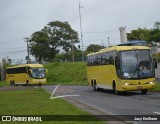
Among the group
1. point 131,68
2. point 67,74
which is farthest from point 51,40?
point 131,68

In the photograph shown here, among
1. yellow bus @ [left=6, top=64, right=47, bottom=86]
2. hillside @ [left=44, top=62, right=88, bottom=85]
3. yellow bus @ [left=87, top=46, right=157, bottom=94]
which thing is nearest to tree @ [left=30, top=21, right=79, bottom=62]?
hillside @ [left=44, top=62, right=88, bottom=85]

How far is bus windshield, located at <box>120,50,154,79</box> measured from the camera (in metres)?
30.7

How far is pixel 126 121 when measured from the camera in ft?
49.3

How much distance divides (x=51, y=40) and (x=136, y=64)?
93.1 m

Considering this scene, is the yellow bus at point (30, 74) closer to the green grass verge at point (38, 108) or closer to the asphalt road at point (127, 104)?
the asphalt road at point (127, 104)

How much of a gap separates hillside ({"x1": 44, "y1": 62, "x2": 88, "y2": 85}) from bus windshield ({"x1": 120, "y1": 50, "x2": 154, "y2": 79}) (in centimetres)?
4291

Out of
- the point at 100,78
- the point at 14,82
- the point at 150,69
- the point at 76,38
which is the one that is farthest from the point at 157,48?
the point at 76,38

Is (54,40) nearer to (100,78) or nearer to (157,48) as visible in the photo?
(157,48)

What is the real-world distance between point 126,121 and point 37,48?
107595 mm

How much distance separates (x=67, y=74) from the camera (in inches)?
3339

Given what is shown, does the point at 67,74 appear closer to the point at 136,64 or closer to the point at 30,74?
the point at 30,74

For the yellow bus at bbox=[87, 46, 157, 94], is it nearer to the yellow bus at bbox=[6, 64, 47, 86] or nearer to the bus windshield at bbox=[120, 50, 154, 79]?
the bus windshield at bbox=[120, 50, 154, 79]

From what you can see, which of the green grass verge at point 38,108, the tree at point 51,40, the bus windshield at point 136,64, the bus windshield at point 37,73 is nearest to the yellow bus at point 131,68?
the bus windshield at point 136,64

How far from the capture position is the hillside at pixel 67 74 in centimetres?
7829
